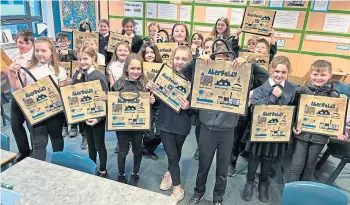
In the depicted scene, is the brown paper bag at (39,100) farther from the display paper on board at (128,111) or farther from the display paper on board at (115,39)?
the display paper on board at (115,39)

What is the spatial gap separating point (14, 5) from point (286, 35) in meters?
5.65

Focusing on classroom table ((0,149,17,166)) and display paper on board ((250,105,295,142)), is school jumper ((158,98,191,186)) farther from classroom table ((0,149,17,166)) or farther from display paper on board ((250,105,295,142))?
classroom table ((0,149,17,166))

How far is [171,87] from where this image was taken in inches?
89.7

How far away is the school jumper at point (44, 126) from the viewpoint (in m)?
2.50

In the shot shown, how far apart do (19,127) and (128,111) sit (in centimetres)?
144

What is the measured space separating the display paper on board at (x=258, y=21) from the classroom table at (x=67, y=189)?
9.01 feet

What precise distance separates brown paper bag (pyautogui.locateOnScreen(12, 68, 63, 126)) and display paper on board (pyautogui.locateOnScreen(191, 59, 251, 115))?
129cm

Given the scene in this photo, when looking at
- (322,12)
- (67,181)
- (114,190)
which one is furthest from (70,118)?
(322,12)

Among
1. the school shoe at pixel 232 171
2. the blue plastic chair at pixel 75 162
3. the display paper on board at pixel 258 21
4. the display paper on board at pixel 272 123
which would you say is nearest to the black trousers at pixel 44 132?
the blue plastic chair at pixel 75 162

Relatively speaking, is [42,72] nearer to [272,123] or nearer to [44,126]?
[44,126]

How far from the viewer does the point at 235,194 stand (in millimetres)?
2951

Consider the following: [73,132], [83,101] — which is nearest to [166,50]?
[83,101]

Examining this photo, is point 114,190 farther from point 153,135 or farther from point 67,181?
point 153,135

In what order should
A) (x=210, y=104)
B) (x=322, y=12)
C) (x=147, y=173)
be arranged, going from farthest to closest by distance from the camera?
1. (x=322, y=12)
2. (x=147, y=173)
3. (x=210, y=104)
